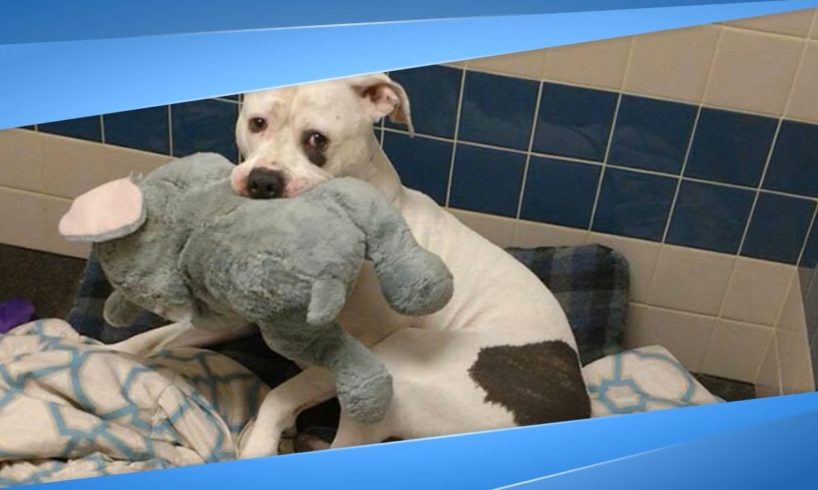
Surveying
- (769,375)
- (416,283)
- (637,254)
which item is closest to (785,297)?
(769,375)

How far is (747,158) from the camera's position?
5.00 feet

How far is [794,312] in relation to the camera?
1.60m

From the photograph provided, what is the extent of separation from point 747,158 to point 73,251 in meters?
1.09

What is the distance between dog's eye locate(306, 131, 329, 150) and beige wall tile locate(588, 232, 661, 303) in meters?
0.67

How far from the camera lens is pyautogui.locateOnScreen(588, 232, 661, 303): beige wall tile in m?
1.62

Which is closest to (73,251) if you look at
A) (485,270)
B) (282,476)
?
(485,270)

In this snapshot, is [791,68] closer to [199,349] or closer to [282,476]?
[199,349]

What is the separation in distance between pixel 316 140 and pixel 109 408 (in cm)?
41

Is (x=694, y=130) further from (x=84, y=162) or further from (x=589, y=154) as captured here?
(x=84, y=162)

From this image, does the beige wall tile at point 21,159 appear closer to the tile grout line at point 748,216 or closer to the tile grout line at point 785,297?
the tile grout line at point 748,216

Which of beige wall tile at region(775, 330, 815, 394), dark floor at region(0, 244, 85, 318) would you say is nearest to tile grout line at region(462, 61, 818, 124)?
beige wall tile at region(775, 330, 815, 394)

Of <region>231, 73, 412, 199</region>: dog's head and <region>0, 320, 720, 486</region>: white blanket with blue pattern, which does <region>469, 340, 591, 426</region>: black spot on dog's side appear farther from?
<region>231, 73, 412, 199</region>: dog's head

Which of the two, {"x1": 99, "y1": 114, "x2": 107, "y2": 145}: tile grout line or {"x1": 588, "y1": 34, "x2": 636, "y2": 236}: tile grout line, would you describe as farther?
{"x1": 99, "y1": 114, "x2": 107, "y2": 145}: tile grout line

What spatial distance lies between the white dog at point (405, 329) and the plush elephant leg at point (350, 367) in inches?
1.7
